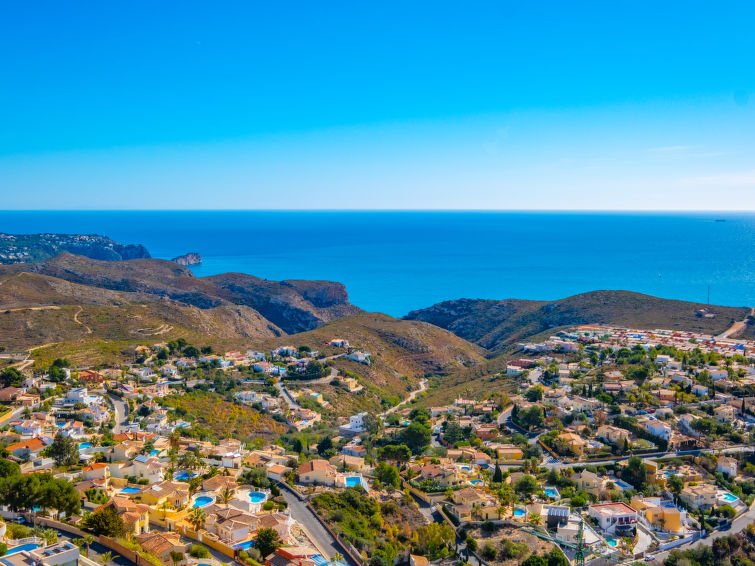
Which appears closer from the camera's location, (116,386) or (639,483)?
(639,483)

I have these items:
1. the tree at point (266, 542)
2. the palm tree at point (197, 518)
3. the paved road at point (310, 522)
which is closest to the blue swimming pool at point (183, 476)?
the paved road at point (310, 522)

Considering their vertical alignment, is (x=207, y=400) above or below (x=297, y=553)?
below

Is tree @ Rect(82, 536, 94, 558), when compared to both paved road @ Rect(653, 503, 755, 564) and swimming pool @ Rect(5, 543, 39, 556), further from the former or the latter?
paved road @ Rect(653, 503, 755, 564)

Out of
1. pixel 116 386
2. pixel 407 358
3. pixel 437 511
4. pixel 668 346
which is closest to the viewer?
pixel 437 511

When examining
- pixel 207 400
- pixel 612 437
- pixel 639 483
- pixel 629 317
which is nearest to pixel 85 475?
pixel 207 400

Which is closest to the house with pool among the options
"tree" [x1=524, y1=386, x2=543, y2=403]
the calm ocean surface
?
"tree" [x1=524, y1=386, x2=543, y2=403]

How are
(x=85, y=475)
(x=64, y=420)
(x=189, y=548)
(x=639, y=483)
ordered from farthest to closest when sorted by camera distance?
(x=64, y=420) < (x=639, y=483) < (x=85, y=475) < (x=189, y=548)

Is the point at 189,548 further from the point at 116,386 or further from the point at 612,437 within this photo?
the point at 116,386
